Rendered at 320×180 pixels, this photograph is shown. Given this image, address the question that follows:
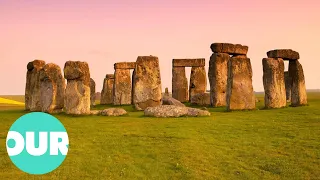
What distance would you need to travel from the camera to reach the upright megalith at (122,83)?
3741cm

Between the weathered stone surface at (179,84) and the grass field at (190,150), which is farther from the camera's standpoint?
the weathered stone surface at (179,84)

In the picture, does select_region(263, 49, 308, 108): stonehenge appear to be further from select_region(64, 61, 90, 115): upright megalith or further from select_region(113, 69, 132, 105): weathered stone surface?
select_region(113, 69, 132, 105): weathered stone surface

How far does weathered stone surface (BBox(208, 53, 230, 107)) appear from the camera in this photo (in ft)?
96.7

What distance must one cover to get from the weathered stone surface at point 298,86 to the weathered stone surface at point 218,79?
5.19 meters

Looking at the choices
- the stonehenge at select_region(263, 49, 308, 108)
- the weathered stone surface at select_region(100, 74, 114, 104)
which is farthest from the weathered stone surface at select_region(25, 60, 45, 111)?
the stonehenge at select_region(263, 49, 308, 108)

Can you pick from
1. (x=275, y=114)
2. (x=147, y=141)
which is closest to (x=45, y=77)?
(x=147, y=141)

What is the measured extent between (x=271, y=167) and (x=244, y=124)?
5551 mm

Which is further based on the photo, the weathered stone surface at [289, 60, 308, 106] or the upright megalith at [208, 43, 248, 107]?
the upright megalith at [208, 43, 248, 107]

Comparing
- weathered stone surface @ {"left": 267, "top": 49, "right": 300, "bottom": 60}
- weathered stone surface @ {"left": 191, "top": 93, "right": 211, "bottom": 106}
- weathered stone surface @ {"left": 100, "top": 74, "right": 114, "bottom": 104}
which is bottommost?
weathered stone surface @ {"left": 191, "top": 93, "right": 211, "bottom": 106}

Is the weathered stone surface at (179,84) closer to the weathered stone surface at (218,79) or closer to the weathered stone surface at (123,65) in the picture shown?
the weathered stone surface at (123,65)

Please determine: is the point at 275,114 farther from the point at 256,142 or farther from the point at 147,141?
the point at 147,141

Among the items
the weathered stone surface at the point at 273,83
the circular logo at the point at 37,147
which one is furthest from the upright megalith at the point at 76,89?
the weathered stone surface at the point at 273,83

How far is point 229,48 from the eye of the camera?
1071 inches

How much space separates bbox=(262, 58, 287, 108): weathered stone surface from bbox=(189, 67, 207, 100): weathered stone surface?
44.5 ft
